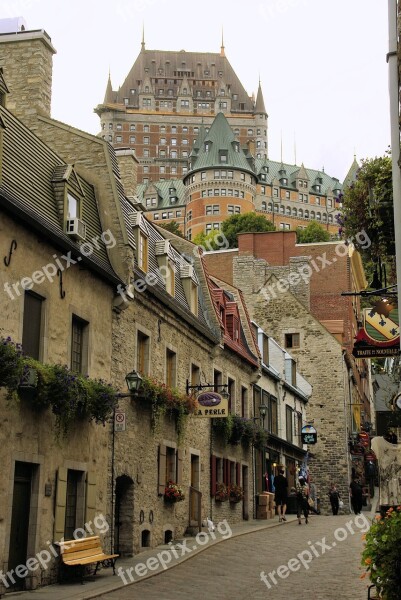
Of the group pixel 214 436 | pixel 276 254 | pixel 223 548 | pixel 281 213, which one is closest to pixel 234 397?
pixel 214 436

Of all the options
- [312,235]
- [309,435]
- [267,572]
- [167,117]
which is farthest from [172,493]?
[167,117]

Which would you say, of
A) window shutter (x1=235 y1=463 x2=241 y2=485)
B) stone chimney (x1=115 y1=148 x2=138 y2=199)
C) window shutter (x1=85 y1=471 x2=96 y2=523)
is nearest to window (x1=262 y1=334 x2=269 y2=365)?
window shutter (x1=235 y1=463 x2=241 y2=485)

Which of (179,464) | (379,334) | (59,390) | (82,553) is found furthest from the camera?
(179,464)

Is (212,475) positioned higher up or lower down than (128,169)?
lower down

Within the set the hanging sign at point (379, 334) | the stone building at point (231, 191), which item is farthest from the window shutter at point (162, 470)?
the stone building at point (231, 191)

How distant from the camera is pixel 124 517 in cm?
1795

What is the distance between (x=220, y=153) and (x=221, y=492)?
378 ft

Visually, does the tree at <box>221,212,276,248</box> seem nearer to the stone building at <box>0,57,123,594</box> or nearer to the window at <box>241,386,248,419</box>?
the window at <box>241,386,248,419</box>

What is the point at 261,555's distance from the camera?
59.1ft

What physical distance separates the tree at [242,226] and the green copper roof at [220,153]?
90.0ft

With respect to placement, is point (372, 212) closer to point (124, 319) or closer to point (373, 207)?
point (373, 207)

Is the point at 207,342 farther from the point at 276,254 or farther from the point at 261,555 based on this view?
the point at 276,254

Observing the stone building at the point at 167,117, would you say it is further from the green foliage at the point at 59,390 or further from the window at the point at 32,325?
the window at the point at 32,325

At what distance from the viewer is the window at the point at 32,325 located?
14.3 metres
